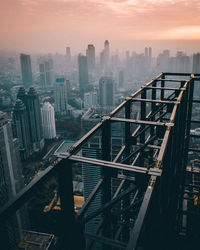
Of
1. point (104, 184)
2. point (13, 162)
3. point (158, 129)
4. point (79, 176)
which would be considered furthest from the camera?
point (79, 176)

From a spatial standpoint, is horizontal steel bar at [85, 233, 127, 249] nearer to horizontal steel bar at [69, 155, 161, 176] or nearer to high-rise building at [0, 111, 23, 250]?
horizontal steel bar at [69, 155, 161, 176]

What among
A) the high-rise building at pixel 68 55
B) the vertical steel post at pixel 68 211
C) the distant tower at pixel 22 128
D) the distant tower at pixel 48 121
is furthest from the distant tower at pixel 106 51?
→ the vertical steel post at pixel 68 211

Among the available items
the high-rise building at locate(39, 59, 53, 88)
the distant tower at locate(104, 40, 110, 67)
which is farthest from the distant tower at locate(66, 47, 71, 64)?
the high-rise building at locate(39, 59, 53, 88)

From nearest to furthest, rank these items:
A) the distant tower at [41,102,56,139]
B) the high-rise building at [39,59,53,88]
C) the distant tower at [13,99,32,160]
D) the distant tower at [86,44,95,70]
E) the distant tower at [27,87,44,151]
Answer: the distant tower at [13,99,32,160]
the distant tower at [27,87,44,151]
the distant tower at [41,102,56,139]
the high-rise building at [39,59,53,88]
the distant tower at [86,44,95,70]

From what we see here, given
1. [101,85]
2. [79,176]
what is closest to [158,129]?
[79,176]

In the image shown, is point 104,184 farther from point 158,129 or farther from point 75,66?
point 75,66

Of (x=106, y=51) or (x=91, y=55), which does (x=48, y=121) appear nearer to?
(x=91, y=55)
